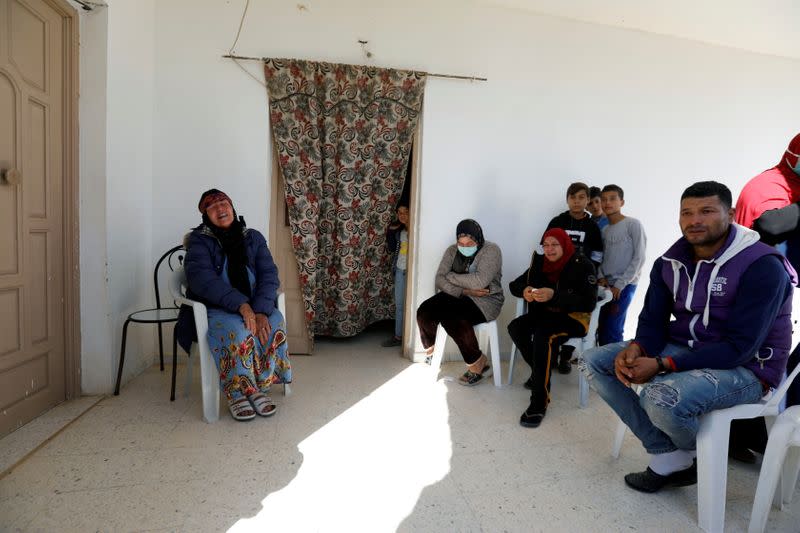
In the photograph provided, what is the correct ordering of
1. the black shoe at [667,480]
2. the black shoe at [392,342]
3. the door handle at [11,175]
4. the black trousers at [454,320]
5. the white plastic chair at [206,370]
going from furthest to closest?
1. the black shoe at [392,342]
2. the black trousers at [454,320]
3. the white plastic chair at [206,370]
4. the door handle at [11,175]
5. the black shoe at [667,480]

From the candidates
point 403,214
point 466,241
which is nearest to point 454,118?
point 403,214

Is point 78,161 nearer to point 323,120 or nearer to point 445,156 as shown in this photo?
point 323,120

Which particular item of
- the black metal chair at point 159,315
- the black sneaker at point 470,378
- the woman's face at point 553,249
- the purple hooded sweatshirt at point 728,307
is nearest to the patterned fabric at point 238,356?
the black metal chair at point 159,315

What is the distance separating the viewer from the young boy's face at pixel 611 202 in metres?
3.10

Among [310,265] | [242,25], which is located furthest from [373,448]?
[242,25]

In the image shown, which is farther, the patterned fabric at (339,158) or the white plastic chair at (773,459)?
the patterned fabric at (339,158)

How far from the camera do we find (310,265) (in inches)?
130

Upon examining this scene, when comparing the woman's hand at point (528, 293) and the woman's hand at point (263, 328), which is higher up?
the woman's hand at point (528, 293)

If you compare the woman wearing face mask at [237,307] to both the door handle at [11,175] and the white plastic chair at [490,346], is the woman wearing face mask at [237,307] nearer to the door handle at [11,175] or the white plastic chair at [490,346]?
the door handle at [11,175]

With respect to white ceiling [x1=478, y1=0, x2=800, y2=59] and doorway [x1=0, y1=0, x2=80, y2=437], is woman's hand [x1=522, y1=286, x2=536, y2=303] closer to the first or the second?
white ceiling [x1=478, y1=0, x2=800, y2=59]

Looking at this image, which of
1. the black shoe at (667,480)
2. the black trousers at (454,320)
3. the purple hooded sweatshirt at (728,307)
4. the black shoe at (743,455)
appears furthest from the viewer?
the black trousers at (454,320)

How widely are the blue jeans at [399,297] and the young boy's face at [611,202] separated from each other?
62.6 inches

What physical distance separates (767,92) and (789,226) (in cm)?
294

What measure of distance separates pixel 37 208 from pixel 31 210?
0.17ft
